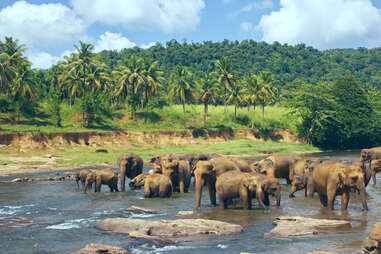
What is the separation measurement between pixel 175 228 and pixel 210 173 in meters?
5.15

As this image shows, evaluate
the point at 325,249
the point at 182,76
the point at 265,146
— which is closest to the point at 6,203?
the point at 325,249

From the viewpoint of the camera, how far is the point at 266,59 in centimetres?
16950

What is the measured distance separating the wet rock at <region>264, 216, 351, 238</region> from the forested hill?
125 meters

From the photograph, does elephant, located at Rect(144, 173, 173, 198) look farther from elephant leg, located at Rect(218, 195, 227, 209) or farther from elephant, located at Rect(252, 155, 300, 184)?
elephant, located at Rect(252, 155, 300, 184)

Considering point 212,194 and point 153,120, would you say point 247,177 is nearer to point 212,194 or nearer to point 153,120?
point 212,194

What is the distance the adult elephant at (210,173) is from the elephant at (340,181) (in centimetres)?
428

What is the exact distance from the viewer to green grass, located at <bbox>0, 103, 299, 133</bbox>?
62469 millimetres

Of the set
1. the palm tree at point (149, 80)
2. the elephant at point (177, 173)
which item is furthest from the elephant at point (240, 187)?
the palm tree at point (149, 80)

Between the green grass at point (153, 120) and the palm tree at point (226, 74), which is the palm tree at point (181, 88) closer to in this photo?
the green grass at point (153, 120)

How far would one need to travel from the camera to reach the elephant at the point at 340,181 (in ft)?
55.8

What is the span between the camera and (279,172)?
93.8 feet

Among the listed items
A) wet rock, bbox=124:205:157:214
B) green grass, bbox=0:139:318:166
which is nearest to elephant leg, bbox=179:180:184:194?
wet rock, bbox=124:205:157:214

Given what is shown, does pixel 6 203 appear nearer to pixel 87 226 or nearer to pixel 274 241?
pixel 87 226

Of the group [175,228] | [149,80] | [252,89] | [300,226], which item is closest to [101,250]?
[175,228]
